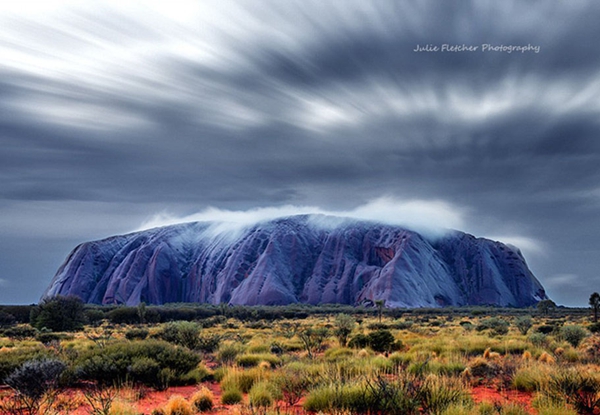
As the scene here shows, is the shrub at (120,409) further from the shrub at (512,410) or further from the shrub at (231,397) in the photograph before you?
the shrub at (512,410)

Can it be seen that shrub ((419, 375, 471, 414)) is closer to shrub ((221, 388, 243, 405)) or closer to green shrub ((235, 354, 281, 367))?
shrub ((221, 388, 243, 405))

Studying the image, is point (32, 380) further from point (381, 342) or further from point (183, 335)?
point (381, 342)

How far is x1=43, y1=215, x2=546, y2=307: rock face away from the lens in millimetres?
126062

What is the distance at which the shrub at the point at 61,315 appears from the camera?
42.2 m

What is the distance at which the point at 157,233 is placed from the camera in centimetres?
16612

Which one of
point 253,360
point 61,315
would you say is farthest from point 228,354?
point 61,315

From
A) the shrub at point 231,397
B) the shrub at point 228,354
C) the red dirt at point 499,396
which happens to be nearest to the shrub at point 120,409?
the shrub at point 231,397

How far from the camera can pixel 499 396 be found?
35.9ft

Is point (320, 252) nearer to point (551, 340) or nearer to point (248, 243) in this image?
point (248, 243)

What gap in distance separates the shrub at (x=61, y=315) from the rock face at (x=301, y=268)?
258 feet

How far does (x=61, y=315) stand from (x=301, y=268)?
101 metres

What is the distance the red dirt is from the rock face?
103795 millimetres

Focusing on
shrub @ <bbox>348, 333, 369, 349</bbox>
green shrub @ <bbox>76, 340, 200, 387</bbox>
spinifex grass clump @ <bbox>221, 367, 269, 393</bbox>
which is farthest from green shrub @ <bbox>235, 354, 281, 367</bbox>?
shrub @ <bbox>348, 333, 369, 349</bbox>

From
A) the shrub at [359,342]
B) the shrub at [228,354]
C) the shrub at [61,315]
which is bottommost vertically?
the shrub at [61,315]
